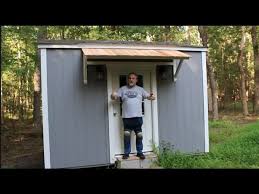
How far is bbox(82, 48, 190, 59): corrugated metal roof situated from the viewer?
20.1ft

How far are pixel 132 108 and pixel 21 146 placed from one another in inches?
222

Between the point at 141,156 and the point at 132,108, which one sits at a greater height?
the point at 132,108

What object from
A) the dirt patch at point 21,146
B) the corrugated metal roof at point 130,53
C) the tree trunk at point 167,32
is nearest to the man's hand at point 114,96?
the corrugated metal roof at point 130,53

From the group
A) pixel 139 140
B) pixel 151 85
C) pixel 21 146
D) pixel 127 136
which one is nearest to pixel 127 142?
pixel 127 136

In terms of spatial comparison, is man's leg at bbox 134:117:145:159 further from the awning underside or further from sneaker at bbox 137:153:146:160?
the awning underside

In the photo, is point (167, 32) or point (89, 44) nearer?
point (89, 44)

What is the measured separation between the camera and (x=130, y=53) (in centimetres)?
647

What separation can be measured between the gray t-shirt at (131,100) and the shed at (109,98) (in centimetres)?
37

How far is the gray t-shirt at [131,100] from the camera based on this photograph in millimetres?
6477

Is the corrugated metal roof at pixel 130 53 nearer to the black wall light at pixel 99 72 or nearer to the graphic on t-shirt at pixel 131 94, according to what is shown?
the black wall light at pixel 99 72

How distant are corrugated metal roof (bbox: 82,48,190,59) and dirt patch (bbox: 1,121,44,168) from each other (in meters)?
2.87

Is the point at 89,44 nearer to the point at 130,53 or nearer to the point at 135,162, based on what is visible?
the point at 130,53

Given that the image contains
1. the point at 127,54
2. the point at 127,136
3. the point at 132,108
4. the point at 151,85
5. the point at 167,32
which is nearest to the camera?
the point at 127,54

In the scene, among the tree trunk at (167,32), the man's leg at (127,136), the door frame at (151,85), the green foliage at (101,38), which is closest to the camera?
the man's leg at (127,136)
